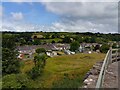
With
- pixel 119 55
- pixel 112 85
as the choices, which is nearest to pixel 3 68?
pixel 119 55

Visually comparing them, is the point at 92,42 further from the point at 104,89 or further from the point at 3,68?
the point at 104,89

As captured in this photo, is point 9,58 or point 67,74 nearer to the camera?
point 67,74

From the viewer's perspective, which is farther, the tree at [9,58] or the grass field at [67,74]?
the tree at [9,58]

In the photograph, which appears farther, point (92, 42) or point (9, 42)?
point (92, 42)

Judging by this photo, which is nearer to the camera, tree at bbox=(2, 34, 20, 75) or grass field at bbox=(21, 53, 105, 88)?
grass field at bbox=(21, 53, 105, 88)

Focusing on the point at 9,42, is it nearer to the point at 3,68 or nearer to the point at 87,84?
the point at 3,68

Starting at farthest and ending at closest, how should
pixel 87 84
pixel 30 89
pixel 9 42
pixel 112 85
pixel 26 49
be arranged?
pixel 26 49 < pixel 9 42 < pixel 30 89 < pixel 112 85 < pixel 87 84

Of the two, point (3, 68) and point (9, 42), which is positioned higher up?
point (9, 42)

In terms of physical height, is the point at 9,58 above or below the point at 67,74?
above

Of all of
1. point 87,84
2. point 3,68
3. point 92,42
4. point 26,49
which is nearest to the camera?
point 87,84

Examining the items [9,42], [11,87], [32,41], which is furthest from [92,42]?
[11,87]
